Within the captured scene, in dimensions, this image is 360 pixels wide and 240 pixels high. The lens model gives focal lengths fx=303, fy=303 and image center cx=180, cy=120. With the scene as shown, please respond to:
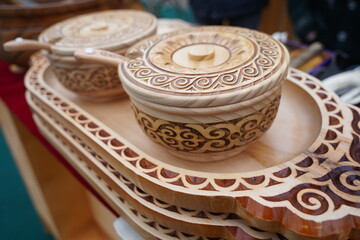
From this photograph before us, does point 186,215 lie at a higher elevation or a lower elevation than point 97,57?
lower

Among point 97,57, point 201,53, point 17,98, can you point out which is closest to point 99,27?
point 97,57

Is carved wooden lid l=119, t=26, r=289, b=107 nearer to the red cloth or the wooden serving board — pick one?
the wooden serving board

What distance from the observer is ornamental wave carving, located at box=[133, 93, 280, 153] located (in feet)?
1.22

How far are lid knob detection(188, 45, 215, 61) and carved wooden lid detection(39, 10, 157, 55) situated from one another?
0.50 ft

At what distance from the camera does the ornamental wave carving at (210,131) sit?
14.6 inches

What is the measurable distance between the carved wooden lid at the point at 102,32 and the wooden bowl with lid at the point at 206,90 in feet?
0.27

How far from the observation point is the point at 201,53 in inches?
16.2

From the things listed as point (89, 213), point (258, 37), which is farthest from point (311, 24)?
point (89, 213)

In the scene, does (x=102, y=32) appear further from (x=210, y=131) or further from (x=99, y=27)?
(x=210, y=131)

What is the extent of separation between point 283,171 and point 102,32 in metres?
0.41

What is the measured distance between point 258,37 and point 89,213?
2.81ft

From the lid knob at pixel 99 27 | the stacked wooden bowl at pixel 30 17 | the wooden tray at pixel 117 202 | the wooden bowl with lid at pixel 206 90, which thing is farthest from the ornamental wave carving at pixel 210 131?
the stacked wooden bowl at pixel 30 17

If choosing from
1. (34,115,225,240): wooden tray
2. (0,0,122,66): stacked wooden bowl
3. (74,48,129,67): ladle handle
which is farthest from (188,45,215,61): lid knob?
(0,0,122,66): stacked wooden bowl

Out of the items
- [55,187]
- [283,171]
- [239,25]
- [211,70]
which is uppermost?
[211,70]
